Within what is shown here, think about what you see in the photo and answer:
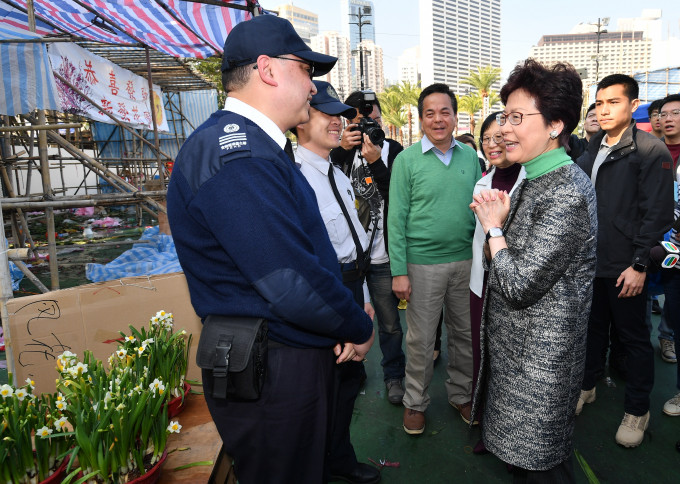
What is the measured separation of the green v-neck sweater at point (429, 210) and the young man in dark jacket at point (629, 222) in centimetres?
83

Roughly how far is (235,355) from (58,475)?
2.71 feet

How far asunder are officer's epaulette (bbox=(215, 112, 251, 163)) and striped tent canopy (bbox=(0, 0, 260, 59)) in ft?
12.9

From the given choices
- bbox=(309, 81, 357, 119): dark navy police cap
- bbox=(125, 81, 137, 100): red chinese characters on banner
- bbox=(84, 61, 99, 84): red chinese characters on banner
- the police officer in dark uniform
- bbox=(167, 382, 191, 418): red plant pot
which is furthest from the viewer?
bbox=(125, 81, 137, 100): red chinese characters on banner

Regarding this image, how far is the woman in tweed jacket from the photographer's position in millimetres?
1530

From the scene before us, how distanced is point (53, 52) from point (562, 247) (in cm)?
686

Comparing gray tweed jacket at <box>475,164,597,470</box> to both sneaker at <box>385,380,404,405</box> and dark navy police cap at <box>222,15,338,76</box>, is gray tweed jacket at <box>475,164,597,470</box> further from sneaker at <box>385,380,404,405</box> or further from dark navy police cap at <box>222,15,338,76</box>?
sneaker at <box>385,380,404,405</box>

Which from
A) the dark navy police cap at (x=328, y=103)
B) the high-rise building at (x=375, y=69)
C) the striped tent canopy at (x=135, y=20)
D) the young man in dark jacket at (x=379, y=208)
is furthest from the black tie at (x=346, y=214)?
the high-rise building at (x=375, y=69)

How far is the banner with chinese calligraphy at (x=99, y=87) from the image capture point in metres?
6.06

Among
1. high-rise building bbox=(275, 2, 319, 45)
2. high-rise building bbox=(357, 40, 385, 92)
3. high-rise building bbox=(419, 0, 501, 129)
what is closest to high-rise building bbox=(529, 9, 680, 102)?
high-rise building bbox=(419, 0, 501, 129)

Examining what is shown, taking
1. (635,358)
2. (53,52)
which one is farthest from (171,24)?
(635,358)

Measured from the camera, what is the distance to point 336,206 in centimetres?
238

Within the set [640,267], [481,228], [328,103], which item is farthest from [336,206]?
[640,267]

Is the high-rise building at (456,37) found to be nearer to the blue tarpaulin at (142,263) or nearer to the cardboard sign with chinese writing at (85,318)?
the blue tarpaulin at (142,263)

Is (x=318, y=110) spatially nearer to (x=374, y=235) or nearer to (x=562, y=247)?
(x=374, y=235)
